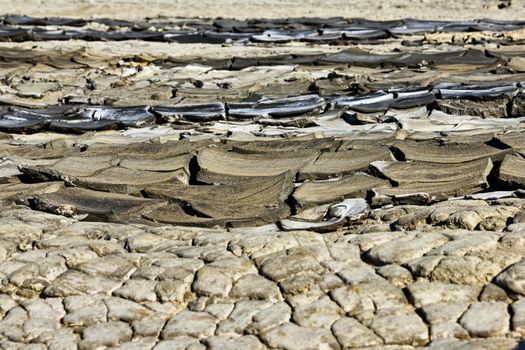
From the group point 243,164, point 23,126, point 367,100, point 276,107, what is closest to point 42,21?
point 23,126

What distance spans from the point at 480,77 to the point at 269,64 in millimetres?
1845

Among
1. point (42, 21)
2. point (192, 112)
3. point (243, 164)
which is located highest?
point (243, 164)

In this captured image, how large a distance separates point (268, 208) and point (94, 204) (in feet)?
2.61

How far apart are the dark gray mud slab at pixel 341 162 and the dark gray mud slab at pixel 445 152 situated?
10cm

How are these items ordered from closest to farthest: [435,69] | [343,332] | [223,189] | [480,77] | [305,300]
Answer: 1. [343,332]
2. [305,300]
3. [223,189]
4. [480,77]
5. [435,69]

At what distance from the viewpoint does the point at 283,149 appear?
194 inches

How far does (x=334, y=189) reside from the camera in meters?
4.30

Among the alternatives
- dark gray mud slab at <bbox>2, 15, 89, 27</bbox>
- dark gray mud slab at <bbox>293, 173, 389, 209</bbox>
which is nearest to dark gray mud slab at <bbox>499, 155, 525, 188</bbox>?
dark gray mud slab at <bbox>293, 173, 389, 209</bbox>

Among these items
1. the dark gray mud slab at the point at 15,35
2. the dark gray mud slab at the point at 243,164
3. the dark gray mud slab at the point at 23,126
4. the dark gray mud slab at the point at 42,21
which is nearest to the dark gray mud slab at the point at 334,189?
the dark gray mud slab at the point at 243,164

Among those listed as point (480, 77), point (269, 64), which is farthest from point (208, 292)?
point (269, 64)

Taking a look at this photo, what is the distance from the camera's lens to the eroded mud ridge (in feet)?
10.3

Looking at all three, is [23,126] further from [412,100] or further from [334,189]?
[334,189]

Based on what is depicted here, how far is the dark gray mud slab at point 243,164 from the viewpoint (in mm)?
4574

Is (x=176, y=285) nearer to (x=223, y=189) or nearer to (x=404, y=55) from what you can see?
(x=223, y=189)
